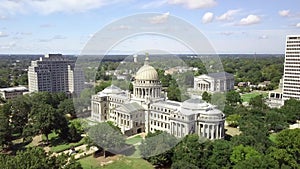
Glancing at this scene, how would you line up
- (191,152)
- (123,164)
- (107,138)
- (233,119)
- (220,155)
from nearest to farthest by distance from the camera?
(220,155), (191,152), (123,164), (107,138), (233,119)

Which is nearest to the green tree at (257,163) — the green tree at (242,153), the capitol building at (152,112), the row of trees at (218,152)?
the row of trees at (218,152)

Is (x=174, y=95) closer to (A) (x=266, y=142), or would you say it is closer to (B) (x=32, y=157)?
(A) (x=266, y=142)

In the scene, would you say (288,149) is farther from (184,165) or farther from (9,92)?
(9,92)

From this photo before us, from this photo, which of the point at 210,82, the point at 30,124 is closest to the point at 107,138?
the point at 30,124

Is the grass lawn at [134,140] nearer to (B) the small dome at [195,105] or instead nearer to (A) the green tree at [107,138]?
(A) the green tree at [107,138]

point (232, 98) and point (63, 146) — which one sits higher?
point (232, 98)
